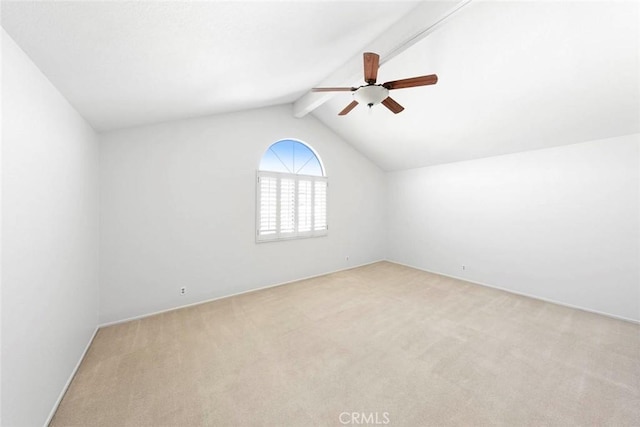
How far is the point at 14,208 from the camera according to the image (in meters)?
1.22

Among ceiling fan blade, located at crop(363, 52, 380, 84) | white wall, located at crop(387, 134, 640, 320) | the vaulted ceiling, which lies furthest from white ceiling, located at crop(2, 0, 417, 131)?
white wall, located at crop(387, 134, 640, 320)

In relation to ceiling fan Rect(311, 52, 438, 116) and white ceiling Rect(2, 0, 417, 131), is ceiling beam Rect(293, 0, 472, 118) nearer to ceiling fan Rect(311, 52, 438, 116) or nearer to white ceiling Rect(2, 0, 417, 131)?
white ceiling Rect(2, 0, 417, 131)

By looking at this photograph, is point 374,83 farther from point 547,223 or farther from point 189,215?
point 547,223

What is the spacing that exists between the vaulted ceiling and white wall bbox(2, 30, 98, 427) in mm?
232

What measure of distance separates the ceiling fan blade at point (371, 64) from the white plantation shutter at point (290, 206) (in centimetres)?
236

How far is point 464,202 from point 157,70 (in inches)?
197

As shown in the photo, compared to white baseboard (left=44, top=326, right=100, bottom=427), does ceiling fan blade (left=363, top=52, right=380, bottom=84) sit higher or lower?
higher

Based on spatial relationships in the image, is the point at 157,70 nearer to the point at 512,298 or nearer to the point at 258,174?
the point at 258,174

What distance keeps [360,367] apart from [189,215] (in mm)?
2823

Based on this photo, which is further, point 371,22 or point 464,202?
point 464,202

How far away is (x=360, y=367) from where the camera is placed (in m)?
2.06

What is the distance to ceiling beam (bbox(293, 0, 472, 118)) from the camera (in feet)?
6.28

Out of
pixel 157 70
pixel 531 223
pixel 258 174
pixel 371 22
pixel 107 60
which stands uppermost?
pixel 371 22

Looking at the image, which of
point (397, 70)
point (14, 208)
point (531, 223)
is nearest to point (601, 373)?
point (531, 223)
